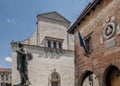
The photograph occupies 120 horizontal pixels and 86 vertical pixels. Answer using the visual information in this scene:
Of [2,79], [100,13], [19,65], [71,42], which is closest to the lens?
[19,65]

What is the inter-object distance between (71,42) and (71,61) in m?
2.96

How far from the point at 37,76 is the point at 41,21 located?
25.4ft

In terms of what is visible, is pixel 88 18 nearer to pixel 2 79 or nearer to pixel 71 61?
pixel 71 61

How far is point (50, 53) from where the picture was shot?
2781cm

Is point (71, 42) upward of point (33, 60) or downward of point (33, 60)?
upward

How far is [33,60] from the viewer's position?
26578 millimetres

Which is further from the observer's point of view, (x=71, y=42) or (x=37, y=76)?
(x=71, y=42)

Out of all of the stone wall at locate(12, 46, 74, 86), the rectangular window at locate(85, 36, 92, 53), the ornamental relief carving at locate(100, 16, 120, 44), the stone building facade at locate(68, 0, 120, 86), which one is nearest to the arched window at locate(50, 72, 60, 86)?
the stone wall at locate(12, 46, 74, 86)

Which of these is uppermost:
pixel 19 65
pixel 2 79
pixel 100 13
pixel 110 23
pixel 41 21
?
pixel 41 21

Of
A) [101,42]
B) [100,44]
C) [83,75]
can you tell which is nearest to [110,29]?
[101,42]

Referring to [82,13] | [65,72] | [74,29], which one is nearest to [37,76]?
[65,72]

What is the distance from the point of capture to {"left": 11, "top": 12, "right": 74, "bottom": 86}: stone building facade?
26.5m

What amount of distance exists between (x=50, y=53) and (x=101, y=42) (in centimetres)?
1505

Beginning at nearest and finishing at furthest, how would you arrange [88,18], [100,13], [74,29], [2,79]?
[100,13] < [88,18] < [74,29] < [2,79]
